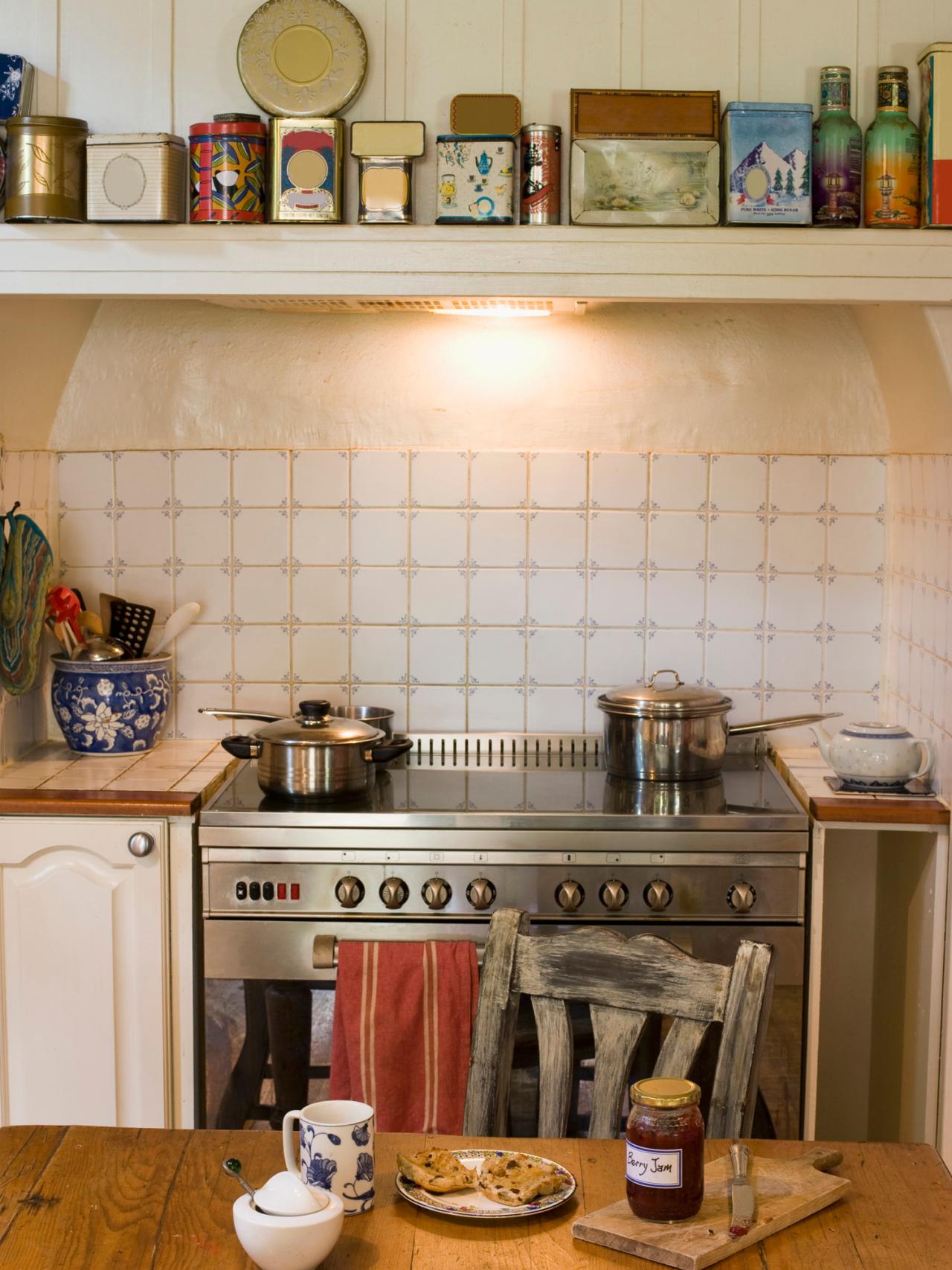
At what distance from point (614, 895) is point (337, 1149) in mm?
1241

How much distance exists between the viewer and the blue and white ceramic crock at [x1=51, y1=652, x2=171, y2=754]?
2775 mm

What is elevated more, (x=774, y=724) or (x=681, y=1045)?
(x=774, y=724)

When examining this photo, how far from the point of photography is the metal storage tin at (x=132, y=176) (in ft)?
7.73

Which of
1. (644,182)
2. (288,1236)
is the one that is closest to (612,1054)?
(288,1236)

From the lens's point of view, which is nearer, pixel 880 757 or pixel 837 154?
pixel 837 154

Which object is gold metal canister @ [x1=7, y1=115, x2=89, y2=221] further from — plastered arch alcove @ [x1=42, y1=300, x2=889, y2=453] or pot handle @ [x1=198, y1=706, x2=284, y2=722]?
pot handle @ [x1=198, y1=706, x2=284, y2=722]

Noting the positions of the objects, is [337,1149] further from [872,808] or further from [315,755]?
[872,808]

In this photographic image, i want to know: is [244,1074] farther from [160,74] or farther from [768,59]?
[768,59]

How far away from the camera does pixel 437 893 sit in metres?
2.44

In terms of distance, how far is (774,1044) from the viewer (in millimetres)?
2434

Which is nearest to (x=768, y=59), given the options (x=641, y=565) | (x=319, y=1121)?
(x=641, y=565)

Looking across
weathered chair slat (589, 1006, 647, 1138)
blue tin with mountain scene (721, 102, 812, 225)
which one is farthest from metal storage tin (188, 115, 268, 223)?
weathered chair slat (589, 1006, 647, 1138)

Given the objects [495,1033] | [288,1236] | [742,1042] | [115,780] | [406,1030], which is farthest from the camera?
[115,780]

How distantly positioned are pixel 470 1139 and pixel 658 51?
5.96ft
